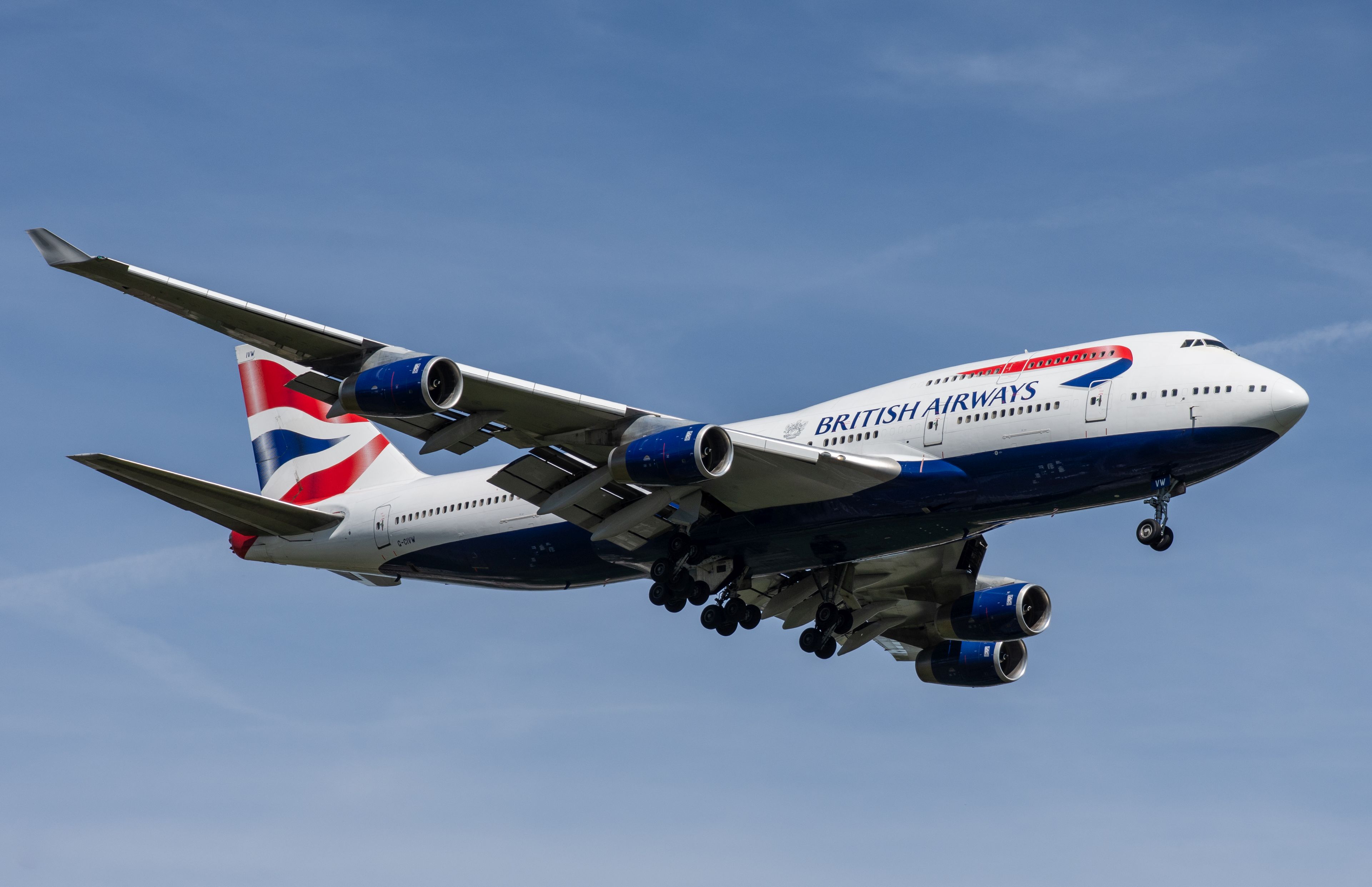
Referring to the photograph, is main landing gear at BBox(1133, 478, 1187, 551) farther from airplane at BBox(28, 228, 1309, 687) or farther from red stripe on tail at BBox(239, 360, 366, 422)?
red stripe on tail at BBox(239, 360, 366, 422)

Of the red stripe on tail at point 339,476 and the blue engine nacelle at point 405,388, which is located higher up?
the red stripe on tail at point 339,476

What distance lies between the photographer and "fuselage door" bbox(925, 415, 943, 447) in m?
34.3

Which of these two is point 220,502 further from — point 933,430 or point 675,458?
point 933,430

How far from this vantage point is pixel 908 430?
115 feet

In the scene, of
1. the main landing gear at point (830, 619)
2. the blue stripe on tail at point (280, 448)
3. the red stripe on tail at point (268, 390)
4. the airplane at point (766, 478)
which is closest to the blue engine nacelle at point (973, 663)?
the airplane at point (766, 478)

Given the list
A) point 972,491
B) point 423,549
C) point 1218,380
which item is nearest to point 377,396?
point 423,549

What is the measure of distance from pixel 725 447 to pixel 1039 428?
6.58m

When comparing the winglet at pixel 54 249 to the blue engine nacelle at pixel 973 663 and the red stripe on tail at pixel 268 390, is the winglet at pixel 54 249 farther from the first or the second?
the blue engine nacelle at pixel 973 663

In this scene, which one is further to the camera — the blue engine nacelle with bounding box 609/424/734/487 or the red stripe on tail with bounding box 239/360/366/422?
the red stripe on tail with bounding box 239/360/366/422

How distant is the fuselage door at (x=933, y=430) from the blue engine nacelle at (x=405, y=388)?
10044 millimetres

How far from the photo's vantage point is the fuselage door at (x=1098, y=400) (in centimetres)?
3288

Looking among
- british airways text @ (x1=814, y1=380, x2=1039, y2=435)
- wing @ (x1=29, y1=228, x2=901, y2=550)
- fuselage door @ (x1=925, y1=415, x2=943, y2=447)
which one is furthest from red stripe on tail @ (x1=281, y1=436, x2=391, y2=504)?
fuselage door @ (x1=925, y1=415, x2=943, y2=447)

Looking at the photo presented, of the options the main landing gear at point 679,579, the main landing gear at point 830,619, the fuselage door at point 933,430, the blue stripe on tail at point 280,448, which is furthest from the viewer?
the blue stripe on tail at point 280,448

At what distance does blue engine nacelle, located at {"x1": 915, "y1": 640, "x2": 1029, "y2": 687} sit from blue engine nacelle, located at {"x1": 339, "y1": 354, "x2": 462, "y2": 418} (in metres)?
18.2
